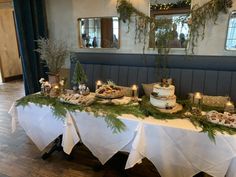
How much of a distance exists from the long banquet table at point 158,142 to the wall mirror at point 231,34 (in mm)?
1478

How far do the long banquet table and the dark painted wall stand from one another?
1.08 metres

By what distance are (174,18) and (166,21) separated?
4.3 inches

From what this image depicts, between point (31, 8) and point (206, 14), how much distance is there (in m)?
2.88

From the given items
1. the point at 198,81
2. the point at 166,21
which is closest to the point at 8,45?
the point at 166,21

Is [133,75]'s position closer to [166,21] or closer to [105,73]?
[105,73]

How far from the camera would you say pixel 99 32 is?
10.4 feet

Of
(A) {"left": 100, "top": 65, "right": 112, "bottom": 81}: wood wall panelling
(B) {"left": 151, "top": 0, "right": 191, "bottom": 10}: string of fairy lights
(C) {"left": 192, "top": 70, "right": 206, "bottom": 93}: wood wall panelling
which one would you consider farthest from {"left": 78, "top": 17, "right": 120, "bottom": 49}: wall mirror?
(C) {"left": 192, "top": 70, "right": 206, "bottom": 93}: wood wall panelling

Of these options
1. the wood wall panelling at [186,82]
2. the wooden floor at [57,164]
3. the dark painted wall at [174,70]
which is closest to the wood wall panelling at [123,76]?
the dark painted wall at [174,70]

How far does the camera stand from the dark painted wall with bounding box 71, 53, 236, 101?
246 centimetres

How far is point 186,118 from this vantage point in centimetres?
170

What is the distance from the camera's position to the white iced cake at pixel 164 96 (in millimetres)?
1742

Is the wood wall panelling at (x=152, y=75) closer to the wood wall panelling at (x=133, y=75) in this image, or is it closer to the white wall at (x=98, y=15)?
the wood wall panelling at (x=133, y=75)

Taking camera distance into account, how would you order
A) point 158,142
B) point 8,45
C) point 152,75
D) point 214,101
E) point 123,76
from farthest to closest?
point 8,45 < point 123,76 < point 152,75 < point 214,101 < point 158,142

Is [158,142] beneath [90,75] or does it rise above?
beneath
